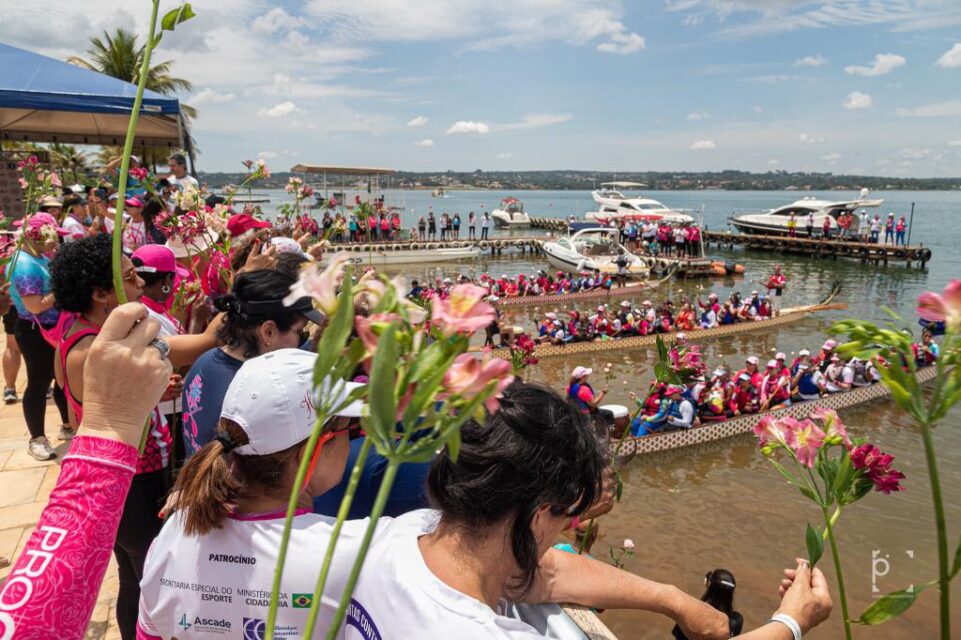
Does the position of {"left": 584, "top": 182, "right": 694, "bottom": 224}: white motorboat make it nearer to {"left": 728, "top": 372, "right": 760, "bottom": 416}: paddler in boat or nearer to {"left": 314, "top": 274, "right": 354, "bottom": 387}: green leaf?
{"left": 728, "top": 372, "right": 760, "bottom": 416}: paddler in boat

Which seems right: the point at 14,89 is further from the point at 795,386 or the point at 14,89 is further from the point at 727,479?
the point at 795,386

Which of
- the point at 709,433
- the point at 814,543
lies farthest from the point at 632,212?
the point at 814,543

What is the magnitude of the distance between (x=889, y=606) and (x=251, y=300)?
2468 millimetres

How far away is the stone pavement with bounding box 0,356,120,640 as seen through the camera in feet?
11.3

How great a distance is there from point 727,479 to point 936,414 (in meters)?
10.2

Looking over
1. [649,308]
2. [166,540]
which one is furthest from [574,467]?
[649,308]

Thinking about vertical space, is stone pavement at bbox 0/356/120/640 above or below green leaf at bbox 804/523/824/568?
below

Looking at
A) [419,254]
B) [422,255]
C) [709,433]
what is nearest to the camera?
[709,433]

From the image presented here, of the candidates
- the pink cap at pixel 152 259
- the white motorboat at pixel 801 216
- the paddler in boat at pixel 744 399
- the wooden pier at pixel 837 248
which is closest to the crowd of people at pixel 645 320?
the paddler in boat at pixel 744 399

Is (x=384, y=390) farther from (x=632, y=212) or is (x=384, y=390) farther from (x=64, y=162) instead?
(x=632, y=212)

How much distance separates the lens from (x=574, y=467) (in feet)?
4.63

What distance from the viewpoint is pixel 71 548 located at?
1.10 meters

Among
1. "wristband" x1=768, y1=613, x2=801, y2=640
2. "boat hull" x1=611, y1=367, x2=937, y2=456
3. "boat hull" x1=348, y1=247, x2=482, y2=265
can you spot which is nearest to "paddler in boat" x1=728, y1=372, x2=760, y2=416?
"boat hull" x1=611, y1=367, x2=937, y2=456
